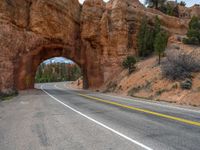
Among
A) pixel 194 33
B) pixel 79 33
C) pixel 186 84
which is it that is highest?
pixel 79 33

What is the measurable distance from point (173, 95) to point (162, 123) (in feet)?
38.1

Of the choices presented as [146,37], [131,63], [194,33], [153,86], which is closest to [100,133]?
[153,86]

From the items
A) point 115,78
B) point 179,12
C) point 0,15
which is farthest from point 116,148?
point 179,12

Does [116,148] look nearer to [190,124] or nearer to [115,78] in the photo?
[190,124]

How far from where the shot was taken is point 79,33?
41.3 meters

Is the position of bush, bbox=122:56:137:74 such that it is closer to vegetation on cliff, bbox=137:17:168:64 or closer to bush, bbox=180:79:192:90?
vegetation on cliff, bbox=137:17:168:64

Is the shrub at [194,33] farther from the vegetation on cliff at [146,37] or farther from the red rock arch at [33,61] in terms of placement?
the red rock arch at [33,61]

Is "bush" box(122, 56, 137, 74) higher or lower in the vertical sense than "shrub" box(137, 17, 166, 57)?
lower

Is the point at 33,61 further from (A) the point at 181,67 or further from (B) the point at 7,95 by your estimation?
(A) the point at 181,67

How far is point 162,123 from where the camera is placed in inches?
384

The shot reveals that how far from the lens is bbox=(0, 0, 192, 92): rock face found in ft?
115

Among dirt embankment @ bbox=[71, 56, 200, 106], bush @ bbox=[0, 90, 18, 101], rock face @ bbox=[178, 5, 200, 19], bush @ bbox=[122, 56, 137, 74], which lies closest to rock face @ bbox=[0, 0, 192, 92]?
dirt embankment @ bbox=[71, 56, 200, 106]

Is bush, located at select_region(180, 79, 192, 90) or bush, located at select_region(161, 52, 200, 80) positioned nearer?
bush, located at select_region(180, 79, 192, 90)

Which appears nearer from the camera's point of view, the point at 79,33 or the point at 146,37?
the point at 146,37
